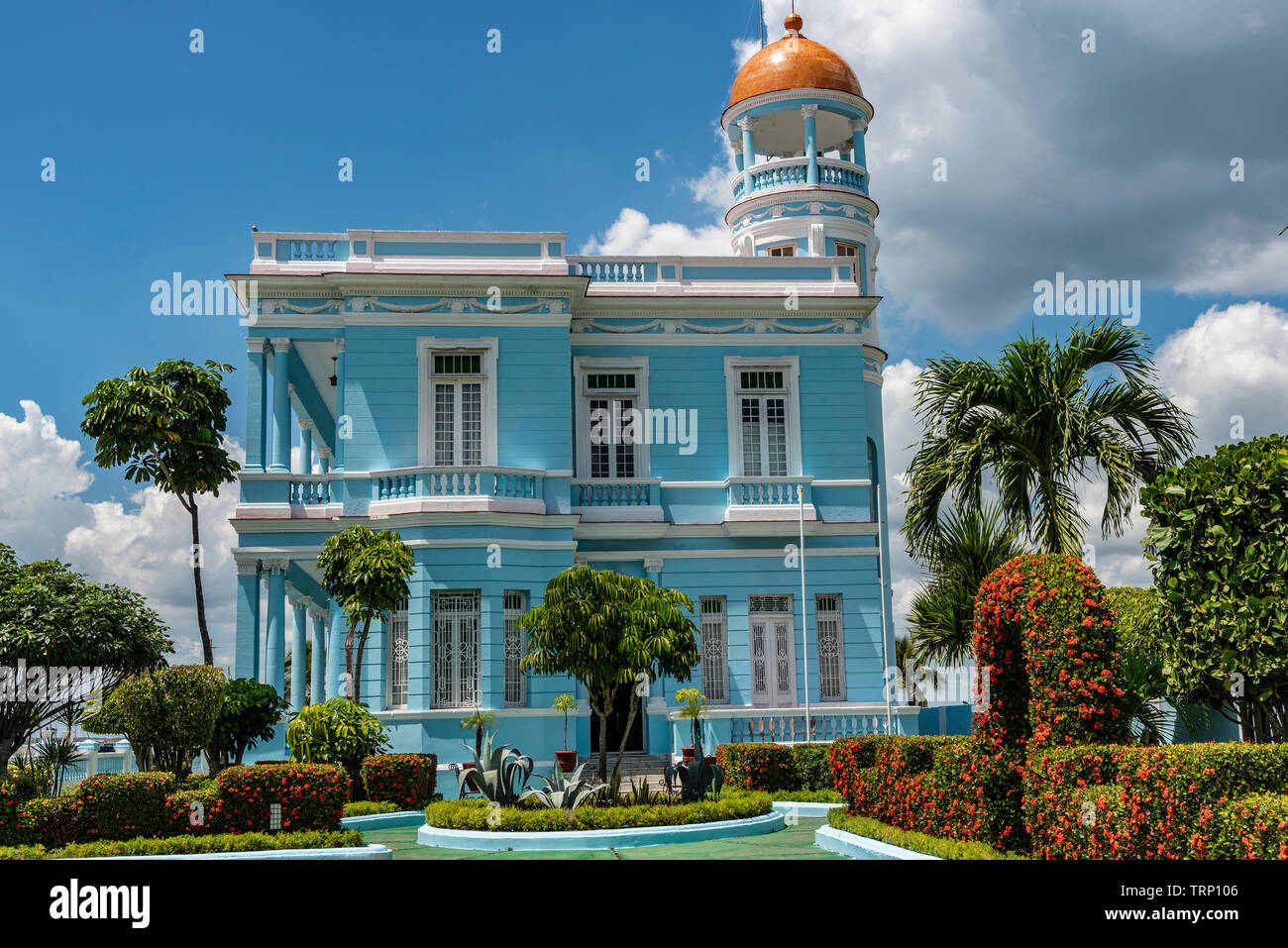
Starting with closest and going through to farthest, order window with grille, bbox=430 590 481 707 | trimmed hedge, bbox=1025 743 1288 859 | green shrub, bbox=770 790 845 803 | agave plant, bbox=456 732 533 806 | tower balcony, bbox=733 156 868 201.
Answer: trimmed hedge, bbox=1025 743 1288 859
agave plant, bbox=456 732 533 806
green shrub, bbox=770 790 845 803
window with grille, bbox=430 590 481 707
tower balcony, bbox=733 156 868 201

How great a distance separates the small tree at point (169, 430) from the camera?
24.0 m

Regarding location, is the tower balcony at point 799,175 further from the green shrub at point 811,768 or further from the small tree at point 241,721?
the small tree at point 241,721

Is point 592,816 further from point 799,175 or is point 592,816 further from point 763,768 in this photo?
point 799,175

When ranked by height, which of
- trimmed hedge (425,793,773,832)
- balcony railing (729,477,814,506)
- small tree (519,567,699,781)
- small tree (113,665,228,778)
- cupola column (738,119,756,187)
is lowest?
trimmed hedge (425,793,773,832)

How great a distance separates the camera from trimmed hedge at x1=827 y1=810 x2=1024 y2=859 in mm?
10172

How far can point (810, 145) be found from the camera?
96.6 feet

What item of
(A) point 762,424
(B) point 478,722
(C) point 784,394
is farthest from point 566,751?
(C) point 784,394

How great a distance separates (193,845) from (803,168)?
2249 cm

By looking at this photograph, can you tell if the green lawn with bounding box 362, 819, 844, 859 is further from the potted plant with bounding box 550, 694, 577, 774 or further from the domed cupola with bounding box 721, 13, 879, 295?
the domed cupola with bounding box 721, 13, 879, 295

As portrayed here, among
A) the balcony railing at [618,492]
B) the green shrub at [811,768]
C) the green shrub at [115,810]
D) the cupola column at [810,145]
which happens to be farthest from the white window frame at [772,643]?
the green shrub at [115,810]

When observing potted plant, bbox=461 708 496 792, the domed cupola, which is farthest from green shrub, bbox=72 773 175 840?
the domed cupola

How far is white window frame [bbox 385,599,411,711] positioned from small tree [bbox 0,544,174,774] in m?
4.98
